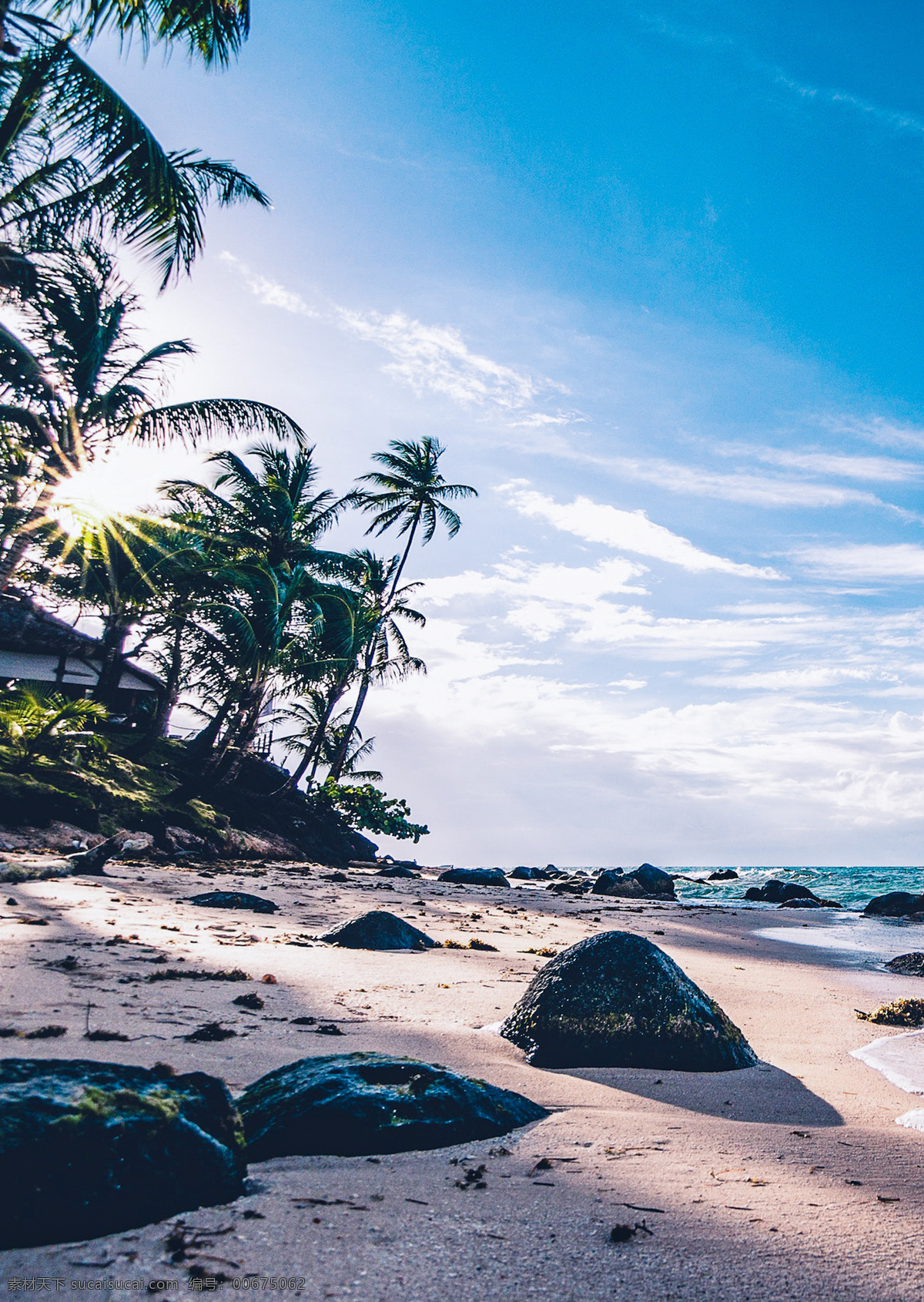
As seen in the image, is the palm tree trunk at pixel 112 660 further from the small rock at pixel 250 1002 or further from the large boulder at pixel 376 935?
the small rock at pixel 250 1002

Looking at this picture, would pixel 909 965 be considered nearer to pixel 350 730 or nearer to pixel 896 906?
pixel 896 906

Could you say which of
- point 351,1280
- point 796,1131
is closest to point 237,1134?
point 351,1280

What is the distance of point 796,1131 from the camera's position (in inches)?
126

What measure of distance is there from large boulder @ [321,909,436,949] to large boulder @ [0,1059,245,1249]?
477 centimetres

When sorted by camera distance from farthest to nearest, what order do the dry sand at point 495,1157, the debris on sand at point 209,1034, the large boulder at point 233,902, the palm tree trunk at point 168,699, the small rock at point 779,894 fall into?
the small rock at point 779,894 → the palm tree trunk at point 168,699 → the large boulder at point 233,902 → the debris on sand at point 209,1034 → the dry sand at point 495,1157

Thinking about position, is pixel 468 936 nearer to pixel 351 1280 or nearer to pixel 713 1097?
pixel 713 1097

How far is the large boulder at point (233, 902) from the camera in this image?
8.50 meters

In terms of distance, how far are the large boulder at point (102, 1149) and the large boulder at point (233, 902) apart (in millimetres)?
6448

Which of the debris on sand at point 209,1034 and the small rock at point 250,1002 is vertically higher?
the debris on sand at point 209,1034

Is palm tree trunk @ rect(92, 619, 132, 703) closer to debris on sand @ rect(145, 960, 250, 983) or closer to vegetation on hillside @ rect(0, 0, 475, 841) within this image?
vegetation on hillside @ rect(0, 0, 475, 841)

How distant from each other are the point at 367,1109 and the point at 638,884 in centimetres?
2329

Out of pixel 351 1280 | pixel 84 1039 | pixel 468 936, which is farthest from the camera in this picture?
pixel 468 936

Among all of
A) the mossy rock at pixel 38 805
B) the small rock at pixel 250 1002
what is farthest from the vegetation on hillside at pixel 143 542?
the small rock at pixel 250 1002

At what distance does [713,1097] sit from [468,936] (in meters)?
5.58
